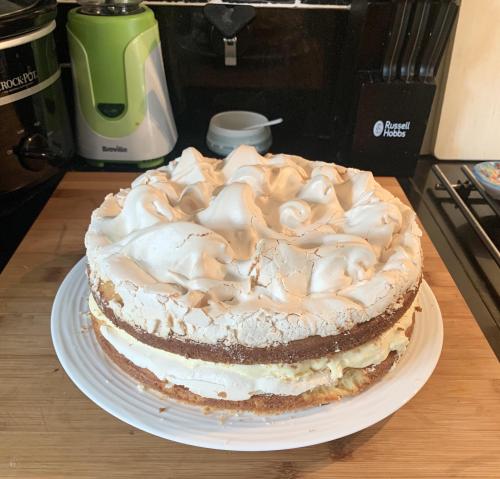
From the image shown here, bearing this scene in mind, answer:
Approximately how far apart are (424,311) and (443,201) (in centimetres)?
55

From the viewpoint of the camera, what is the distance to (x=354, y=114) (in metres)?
1.44

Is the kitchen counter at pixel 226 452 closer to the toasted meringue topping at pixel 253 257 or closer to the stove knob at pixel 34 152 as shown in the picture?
the toasted meringue topping at pixel 253 257

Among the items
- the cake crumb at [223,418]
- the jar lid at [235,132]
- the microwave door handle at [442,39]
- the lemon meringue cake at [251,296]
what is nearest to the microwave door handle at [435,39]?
the microwave door handle at [442,39]

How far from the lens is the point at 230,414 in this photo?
851mm

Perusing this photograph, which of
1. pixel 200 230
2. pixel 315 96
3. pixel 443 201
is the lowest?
pixel 443 201

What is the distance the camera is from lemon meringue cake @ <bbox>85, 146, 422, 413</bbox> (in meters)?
0.79

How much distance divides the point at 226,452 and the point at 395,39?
101cm

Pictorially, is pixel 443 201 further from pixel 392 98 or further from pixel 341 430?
pixel 341 430

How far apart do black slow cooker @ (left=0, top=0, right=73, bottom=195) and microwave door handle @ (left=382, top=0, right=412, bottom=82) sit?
Result: 0.77m

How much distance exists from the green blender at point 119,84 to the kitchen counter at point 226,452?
1.84 feet

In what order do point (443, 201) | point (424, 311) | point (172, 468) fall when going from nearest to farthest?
1. point (172, 468)
2. point (424, 311)
3. point (443, 201)

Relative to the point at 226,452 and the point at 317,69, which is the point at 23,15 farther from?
the point at 226,452

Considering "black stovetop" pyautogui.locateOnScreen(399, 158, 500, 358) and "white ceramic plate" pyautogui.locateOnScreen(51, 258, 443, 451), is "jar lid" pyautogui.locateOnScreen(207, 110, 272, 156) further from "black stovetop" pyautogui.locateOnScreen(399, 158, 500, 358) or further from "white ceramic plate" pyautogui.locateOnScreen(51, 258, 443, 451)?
"white ceramic plate" pyautogui.locateOnScreen(51, 258, 443, 451)

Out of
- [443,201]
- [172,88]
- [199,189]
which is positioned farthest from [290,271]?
[172,88]
